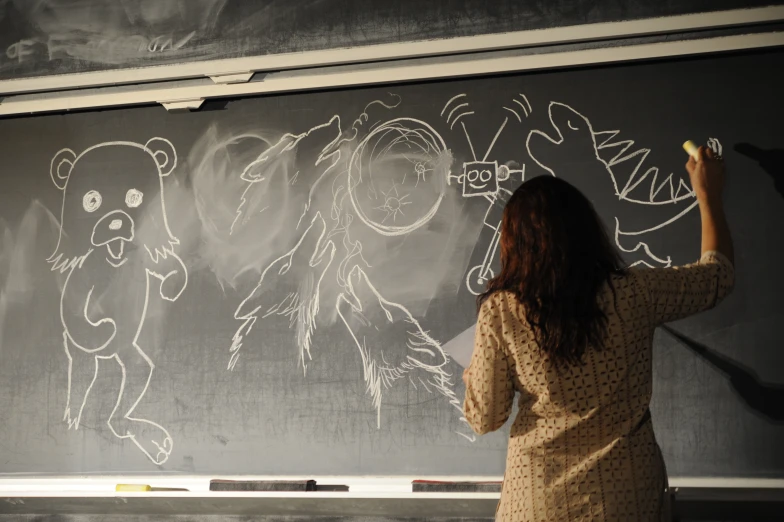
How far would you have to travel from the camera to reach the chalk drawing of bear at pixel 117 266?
267 centimetres

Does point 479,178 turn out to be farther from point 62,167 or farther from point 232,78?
point 62,167

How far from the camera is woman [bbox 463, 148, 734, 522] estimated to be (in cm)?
134

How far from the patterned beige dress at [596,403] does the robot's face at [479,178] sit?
1.10 m

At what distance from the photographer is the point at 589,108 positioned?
2.40 metres

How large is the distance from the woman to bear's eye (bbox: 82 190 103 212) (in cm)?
192

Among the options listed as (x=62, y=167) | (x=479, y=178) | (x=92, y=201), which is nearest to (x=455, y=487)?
(x=479, y=178)

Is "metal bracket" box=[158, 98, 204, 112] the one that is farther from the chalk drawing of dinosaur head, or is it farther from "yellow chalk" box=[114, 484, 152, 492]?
"yellow chalk" box=[114, 484, 152, 492]

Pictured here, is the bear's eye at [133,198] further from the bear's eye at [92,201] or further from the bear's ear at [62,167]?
the bear's ear at [62,167]

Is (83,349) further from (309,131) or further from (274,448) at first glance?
(309,131)

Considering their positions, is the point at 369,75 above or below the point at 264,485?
above

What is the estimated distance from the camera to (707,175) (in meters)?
1.42

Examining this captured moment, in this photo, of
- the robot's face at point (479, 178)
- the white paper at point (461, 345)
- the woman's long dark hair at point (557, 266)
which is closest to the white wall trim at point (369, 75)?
the robot's face at point (479, 178)

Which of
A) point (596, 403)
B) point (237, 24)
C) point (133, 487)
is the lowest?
point (133, 487)

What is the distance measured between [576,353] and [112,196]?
2.05m
